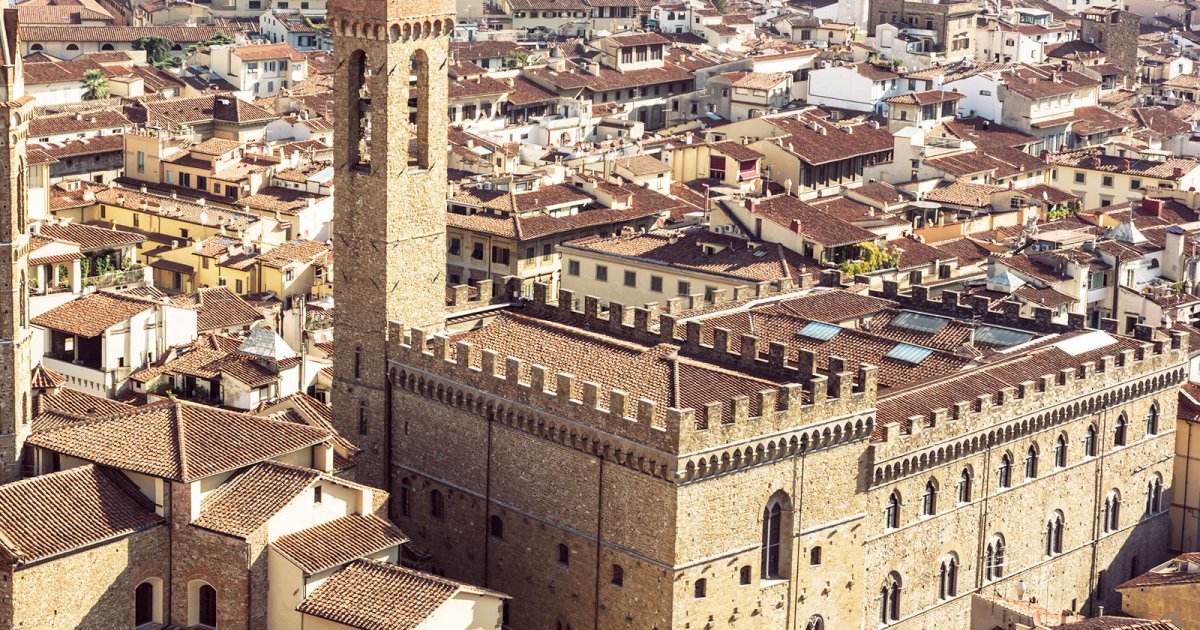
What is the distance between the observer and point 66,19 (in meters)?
168

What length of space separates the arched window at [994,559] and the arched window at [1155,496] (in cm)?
803

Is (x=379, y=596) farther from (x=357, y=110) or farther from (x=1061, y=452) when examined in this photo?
(x=1061, y=452)

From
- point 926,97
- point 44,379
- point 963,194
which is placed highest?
point 926,97

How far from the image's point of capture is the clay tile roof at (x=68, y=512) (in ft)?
156

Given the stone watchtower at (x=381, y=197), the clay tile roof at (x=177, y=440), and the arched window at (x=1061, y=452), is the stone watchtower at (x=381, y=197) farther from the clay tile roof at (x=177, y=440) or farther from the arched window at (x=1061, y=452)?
the arched window at (x=1061, y=452)

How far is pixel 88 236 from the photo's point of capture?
85.2 metres

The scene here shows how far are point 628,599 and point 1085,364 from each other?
17459mm

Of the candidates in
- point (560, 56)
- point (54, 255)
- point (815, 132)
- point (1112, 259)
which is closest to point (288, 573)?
point (54, 255)

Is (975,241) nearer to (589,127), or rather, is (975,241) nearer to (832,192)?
(832,192)

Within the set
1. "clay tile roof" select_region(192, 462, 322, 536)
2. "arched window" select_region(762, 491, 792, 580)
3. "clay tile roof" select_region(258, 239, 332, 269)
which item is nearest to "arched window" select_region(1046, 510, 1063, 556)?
"arched window" select_region(762, 491, 792, 580)

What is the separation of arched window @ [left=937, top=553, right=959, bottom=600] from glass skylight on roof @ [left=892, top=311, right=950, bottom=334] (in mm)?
9341

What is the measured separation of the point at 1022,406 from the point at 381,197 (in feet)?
61.7

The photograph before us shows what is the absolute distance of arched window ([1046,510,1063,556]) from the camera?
6147 cm

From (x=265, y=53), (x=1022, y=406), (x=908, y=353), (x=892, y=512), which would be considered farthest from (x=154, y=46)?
(x=892, y=512)
